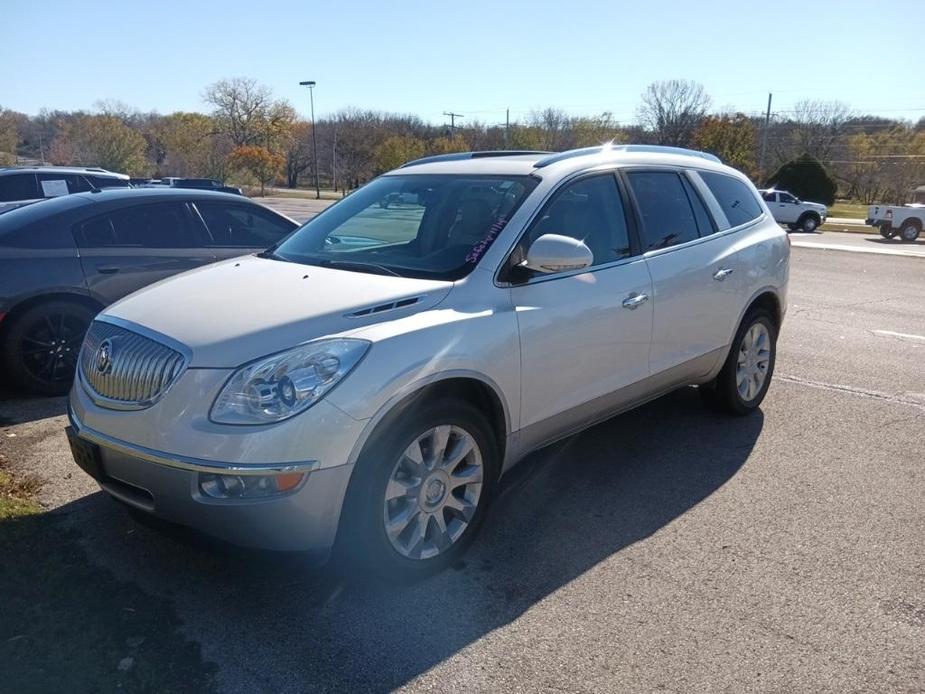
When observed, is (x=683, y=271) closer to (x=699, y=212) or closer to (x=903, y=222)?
(x=699, y=212)

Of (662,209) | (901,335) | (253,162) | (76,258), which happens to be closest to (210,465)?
(662,209)

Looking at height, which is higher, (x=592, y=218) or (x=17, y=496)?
(x=592, y=218)

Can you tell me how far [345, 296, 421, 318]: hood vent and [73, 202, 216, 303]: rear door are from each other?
3.84m

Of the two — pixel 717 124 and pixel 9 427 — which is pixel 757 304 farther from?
pixel 717 124

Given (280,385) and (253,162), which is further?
(253,162)

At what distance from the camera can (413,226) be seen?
14.3ft

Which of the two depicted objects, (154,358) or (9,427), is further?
(9,427)

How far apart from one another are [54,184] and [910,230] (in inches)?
1188

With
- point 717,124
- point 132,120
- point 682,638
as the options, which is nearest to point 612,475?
point 682,638

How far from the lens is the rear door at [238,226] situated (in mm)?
6809

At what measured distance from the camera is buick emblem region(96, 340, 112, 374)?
321cm

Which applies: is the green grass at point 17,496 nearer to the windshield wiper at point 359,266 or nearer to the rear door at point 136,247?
the windshield wiper at point 359,266

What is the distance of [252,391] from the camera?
2.82 m

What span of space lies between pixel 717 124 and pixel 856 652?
6045 centimetres
